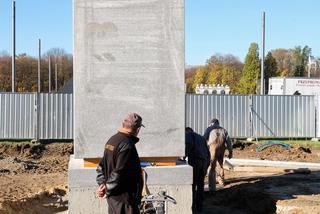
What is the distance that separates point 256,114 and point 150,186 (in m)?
17.0

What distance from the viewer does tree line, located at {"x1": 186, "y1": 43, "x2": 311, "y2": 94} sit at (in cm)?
7469

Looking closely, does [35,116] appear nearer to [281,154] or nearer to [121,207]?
[281,154]

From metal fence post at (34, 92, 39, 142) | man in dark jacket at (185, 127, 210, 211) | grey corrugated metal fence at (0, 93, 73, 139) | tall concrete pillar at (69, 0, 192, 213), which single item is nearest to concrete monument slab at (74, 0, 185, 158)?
tall concrete pillar at (69, 0, 192, 213)

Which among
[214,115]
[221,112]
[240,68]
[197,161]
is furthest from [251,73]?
[197,161]

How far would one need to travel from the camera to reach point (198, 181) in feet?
33.6

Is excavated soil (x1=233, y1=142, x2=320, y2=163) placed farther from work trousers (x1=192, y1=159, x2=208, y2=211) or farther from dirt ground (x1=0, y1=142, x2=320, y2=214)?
work trousers (x1=192, y1=159, x2=208, y2=211)

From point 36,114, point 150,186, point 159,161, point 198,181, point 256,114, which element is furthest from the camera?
point 256,114

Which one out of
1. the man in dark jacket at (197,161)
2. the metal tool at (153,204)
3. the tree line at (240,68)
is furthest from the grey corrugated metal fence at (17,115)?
the tree line at (240,68)

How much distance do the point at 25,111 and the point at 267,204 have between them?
48.5 ft

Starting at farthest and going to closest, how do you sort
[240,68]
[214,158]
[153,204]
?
[240,68] → [214,158] → [153,204]

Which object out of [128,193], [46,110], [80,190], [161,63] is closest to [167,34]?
[161,63]

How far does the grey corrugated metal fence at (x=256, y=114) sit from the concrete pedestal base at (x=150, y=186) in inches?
620

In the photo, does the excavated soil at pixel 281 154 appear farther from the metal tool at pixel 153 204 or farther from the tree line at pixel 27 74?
the tree line at pixel 27 74

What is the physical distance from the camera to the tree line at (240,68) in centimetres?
7469
